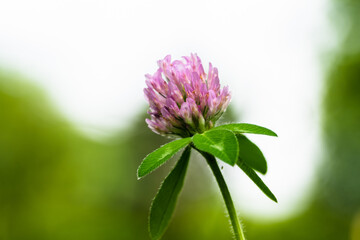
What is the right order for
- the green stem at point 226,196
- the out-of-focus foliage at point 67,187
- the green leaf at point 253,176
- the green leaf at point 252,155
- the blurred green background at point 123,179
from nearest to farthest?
the green stem at point 226,196 < the green leaf at point 252,155 < the green leaf at point 253,176 < the blurred green background at point 123,179 < the out-of-focus foliage at point 67,187

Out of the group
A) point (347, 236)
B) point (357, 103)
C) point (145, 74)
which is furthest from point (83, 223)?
point (145, 74)

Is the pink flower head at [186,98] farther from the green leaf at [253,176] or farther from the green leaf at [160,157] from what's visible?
the green leaf at [253,176]

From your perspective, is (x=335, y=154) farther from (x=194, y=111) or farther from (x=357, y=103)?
(x=194, y=111)

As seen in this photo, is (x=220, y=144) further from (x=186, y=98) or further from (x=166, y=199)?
(x=166, y=199)

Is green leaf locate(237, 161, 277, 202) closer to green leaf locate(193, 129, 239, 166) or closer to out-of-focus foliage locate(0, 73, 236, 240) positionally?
green leaf locate(193, 129, 239, 166)

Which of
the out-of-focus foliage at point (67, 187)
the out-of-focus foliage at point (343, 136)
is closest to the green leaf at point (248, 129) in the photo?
the out-of-focus foliage at point (343, 136)

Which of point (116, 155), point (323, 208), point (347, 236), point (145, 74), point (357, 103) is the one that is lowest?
point (347, 236)

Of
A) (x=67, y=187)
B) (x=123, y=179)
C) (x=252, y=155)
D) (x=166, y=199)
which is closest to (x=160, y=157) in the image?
(x=166, y=199)
